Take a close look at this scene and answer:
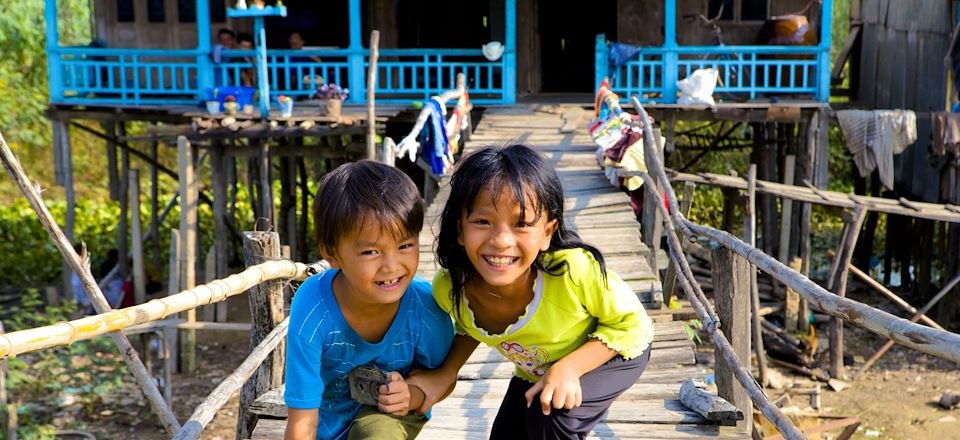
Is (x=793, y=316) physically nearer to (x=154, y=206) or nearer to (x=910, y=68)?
(x=910, y=68)

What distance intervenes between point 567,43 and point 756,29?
3.51 m

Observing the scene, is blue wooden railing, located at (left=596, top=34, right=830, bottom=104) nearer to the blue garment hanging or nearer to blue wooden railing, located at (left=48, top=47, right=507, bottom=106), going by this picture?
blue wooden railing, located at (left=48, top=47, right=507, bottom=106)

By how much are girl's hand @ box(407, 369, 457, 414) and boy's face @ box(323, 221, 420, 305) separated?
0.83 ft

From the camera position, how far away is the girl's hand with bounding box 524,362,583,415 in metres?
2.37

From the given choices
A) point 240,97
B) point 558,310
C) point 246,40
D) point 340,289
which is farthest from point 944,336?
point 246,40

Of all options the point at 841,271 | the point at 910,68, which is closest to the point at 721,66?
the point at 910,68

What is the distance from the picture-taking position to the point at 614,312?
8.22 ft

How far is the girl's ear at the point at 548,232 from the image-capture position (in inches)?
96.3

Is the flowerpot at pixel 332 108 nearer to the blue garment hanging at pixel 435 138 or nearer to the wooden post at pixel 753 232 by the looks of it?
the blue garment hanging at pixel 435 138

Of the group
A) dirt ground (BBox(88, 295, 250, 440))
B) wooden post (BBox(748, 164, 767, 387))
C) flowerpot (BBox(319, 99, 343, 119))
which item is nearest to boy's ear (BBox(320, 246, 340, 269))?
wooden post (BBox(748, 164, 767, 387))

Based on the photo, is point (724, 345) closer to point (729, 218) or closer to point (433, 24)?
point (729, 218)

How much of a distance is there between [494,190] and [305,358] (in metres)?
0.62

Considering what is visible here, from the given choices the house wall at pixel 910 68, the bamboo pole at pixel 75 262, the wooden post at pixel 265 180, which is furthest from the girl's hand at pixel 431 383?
the house wall at pixel 910 68

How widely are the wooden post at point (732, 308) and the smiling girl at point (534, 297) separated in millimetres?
1048
